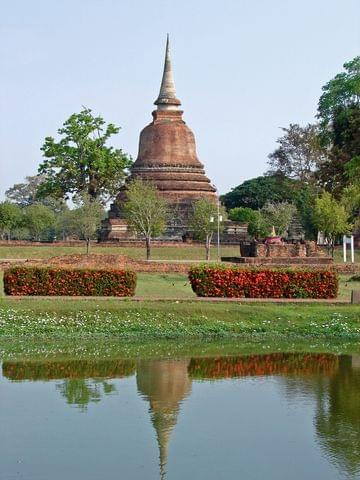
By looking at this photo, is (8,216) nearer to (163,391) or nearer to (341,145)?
(341,145)

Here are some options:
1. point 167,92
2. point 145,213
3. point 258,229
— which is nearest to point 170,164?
point 167,92

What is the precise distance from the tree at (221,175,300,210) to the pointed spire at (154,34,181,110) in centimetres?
1162

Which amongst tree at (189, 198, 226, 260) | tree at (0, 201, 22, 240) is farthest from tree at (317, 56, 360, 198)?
tree at (0, 201, 22, 240)

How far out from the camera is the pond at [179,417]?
7754mm

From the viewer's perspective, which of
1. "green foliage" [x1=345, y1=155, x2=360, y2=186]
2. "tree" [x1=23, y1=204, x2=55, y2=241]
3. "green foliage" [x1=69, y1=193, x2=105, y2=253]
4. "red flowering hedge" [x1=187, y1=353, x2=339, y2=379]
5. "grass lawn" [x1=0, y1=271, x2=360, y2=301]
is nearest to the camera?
"red flowering hedge" [x1=187, y1=353, x2=339, y2=379]

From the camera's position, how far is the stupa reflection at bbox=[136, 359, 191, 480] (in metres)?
8.73

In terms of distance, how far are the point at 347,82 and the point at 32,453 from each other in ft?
119

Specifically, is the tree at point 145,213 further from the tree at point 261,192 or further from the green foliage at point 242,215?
the tree at point 261,192

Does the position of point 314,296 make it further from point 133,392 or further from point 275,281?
point 133,392

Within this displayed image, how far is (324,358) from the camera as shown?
Result: 1366 cm

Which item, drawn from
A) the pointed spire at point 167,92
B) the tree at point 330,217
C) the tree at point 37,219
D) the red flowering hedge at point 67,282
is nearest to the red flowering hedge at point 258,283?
the red flowering hedge at point 67,282

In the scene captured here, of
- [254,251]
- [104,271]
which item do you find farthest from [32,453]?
[254,251]

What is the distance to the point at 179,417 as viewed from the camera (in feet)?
31.3

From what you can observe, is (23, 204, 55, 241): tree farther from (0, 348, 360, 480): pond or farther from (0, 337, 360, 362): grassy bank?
(0, 348, 360, 480): pond
